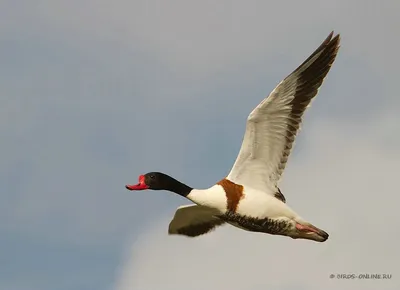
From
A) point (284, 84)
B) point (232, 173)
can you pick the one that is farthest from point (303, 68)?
point (232, 173)

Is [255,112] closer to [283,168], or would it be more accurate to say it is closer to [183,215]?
[283,168]

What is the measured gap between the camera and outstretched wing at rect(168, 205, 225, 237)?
2405cm

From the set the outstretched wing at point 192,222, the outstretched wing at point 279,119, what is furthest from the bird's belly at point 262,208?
the outstretched wing at point 192,222

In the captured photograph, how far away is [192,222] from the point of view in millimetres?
24531

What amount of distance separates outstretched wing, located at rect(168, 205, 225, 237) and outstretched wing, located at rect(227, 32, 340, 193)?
1408mm

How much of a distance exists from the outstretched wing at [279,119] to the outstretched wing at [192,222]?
141 cm

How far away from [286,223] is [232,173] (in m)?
1.29

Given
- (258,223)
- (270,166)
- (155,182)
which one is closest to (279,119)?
(270,166)

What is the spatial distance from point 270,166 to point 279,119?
3.11 feet

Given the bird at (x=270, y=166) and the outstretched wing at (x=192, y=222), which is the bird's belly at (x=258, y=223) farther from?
the outstretched wing at (x=192, y=222)

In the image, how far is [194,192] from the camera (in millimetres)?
22922

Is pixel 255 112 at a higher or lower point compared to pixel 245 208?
higher

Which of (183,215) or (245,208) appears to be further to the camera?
(183,215)

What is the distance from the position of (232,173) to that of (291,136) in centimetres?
122
